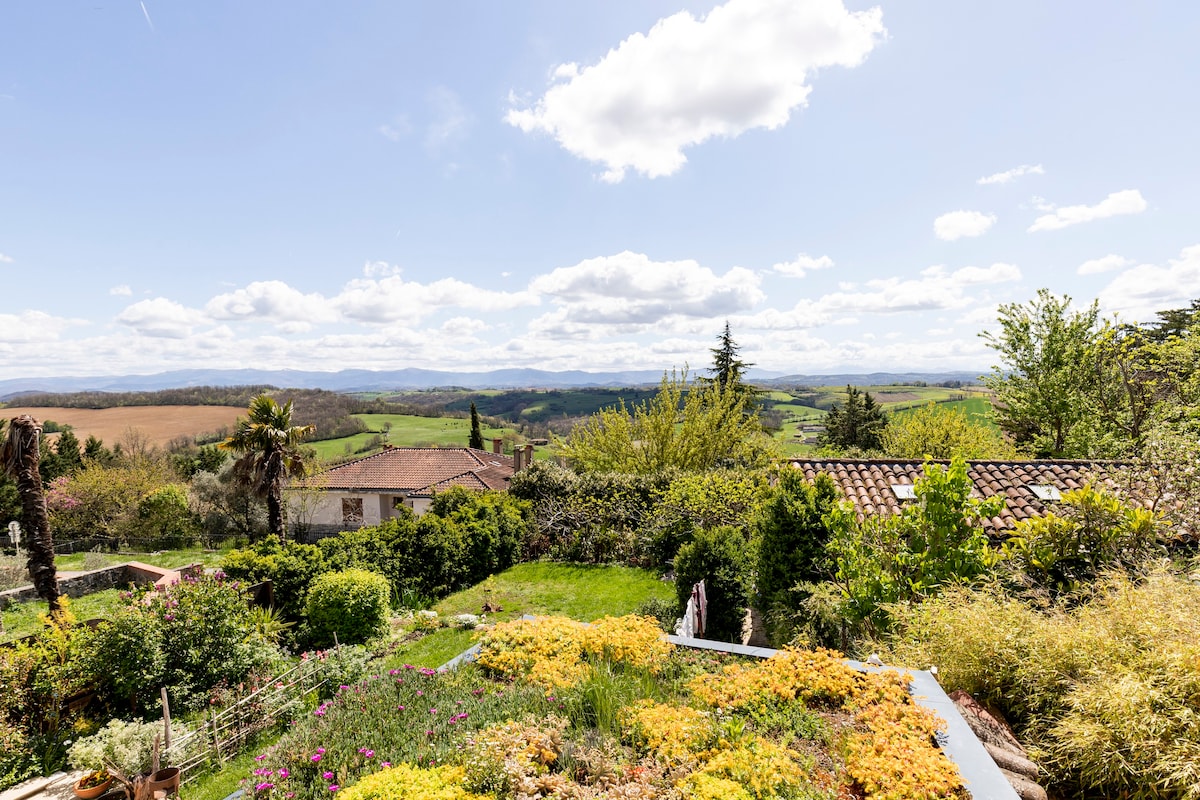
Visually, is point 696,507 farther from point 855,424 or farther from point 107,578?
point 855,424

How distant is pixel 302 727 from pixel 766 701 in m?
4.27

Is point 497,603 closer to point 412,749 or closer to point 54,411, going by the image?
point 412,749

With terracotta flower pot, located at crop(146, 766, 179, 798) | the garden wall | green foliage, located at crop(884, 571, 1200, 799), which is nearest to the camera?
green foliage, located at crop(884, 571, 1200, 799)

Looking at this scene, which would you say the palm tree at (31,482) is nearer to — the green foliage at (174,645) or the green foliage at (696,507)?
the green foliage at (174,645)

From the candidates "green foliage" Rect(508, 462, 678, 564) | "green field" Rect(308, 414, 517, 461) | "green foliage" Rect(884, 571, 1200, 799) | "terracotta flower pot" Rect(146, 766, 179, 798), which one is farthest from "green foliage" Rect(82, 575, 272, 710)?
"green field" Rect(308, 414, 517, 461)

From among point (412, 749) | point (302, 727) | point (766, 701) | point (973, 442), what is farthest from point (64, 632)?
point (973, 442)

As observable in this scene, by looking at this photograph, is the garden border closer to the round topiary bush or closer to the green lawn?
the green lawn

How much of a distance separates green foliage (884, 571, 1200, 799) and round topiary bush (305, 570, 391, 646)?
31.9ft

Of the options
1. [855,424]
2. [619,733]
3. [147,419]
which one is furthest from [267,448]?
[147,419]

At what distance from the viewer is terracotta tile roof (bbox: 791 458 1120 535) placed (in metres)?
10.4

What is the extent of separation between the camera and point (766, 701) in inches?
174

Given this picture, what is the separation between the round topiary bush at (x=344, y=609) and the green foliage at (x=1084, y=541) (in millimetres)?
11154

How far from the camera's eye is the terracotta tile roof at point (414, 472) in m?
28.2

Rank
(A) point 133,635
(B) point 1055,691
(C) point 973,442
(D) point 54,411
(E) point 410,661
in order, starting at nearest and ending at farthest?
(B) point 1055,691 → (A) point 133,635 → (E) point 410,661 → (C) point 973,442 → (D) point 54,411
